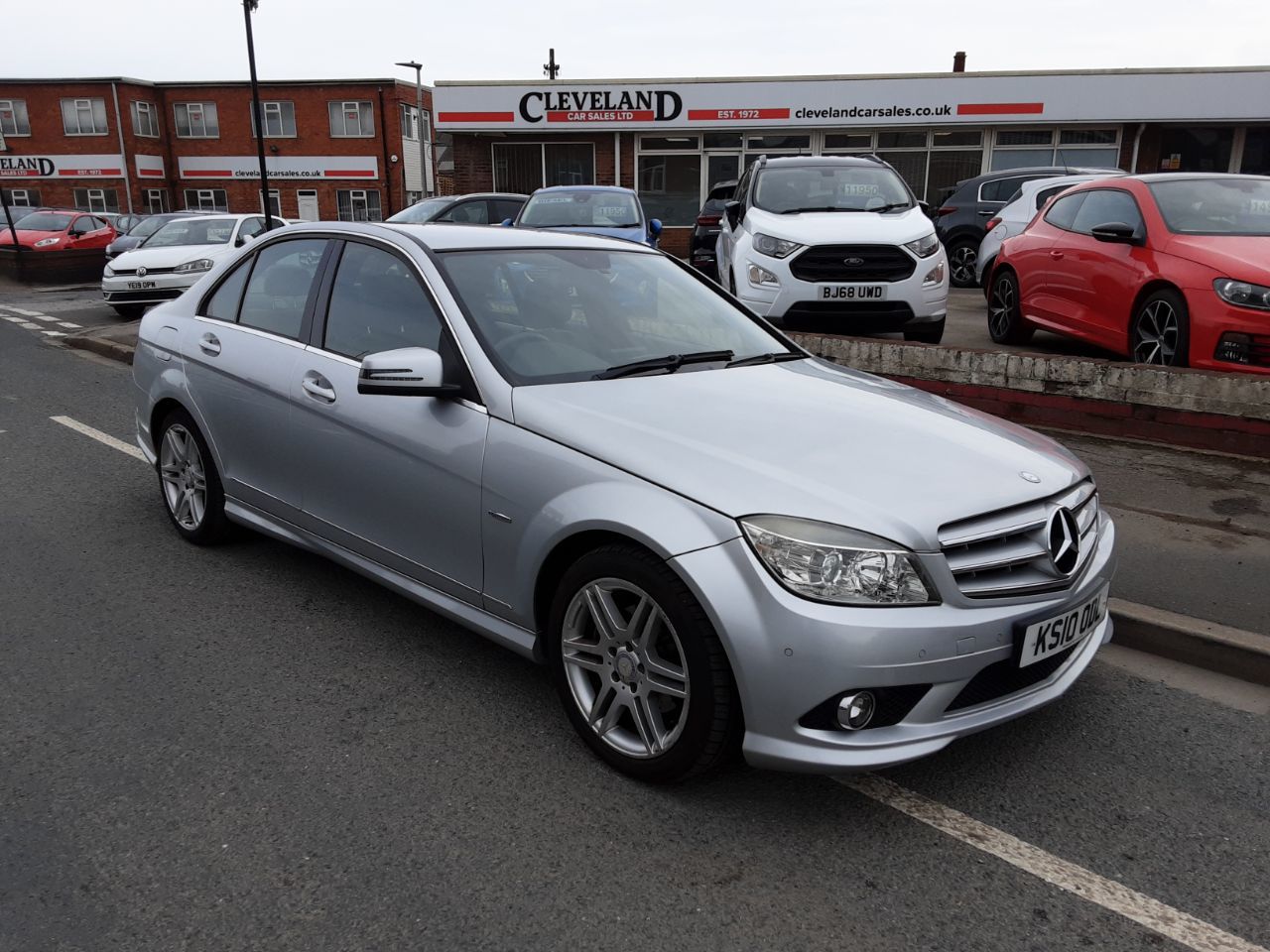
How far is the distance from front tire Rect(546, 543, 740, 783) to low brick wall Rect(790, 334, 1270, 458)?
483cm

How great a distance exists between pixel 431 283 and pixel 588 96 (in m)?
23.7

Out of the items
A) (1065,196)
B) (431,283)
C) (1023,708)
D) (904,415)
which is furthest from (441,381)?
(1065,196)

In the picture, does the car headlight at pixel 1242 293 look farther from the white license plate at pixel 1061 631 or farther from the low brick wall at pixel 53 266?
the low brick wall at pixel 53 266

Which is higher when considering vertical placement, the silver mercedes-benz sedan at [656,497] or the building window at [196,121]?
the building window at [196,121]

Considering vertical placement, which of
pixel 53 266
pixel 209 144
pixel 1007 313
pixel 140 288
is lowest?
pixel 53 266

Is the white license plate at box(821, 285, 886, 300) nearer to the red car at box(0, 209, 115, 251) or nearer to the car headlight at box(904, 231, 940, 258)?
the car headlight at box(904, 231, 940, 258)

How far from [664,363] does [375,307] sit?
3.87 feet

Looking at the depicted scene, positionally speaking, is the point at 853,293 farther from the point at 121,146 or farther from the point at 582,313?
the point at 121,146

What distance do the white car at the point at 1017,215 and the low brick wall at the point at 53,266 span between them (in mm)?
19360

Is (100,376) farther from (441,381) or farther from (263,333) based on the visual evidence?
(441,381)

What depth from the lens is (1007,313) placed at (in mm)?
9328

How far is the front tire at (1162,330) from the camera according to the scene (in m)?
6.78

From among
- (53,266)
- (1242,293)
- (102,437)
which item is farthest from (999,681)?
(53,266)

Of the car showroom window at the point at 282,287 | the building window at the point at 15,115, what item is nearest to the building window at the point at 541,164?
the car showroom window at the point at 282,287
